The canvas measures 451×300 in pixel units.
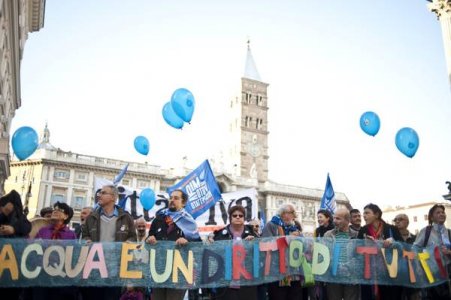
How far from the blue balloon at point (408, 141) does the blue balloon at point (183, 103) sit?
6.52 m

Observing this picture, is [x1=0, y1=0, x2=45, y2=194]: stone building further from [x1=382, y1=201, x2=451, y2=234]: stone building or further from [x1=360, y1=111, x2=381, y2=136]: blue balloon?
[x1=382, y1=201, x2=451, y2=234]: stone building

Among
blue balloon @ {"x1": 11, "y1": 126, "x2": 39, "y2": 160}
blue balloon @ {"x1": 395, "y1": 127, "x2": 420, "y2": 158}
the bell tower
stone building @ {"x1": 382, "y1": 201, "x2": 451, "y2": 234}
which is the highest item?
the bell tower

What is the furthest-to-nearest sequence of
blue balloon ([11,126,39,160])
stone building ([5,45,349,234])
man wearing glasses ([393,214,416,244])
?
1. stone building ([5,45,349,234])
2. blue balloon ([11,126,39,160])
3. man wearing glasses ([393,214,416,244])

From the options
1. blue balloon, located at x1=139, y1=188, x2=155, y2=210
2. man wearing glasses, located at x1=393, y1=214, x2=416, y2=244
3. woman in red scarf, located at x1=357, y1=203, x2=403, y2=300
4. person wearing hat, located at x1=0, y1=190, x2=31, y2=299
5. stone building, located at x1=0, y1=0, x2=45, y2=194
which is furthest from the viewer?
stone building, located at x1=0, y1=0, x2=45, y2=194

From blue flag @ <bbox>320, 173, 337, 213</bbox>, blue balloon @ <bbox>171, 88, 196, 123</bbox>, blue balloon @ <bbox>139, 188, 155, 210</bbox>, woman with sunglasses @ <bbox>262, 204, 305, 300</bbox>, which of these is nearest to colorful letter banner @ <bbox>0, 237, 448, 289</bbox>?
woman with sunglasses @ <bbox>262, 204, 305, 300</bbox>

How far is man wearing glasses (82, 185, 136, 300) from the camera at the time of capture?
552 centimetres

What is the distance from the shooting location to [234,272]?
5.82m

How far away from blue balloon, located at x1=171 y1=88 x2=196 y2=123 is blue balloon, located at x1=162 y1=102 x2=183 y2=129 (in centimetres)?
60

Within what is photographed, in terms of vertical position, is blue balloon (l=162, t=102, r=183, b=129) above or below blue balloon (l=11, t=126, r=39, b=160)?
above

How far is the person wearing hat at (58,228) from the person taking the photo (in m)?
5.68

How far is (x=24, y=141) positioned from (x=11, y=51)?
10.3m

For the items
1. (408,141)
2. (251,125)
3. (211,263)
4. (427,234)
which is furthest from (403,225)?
(251,125)

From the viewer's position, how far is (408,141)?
1184cm

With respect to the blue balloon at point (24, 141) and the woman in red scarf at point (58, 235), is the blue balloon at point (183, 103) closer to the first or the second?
the blue balloon at point (24, 141)
